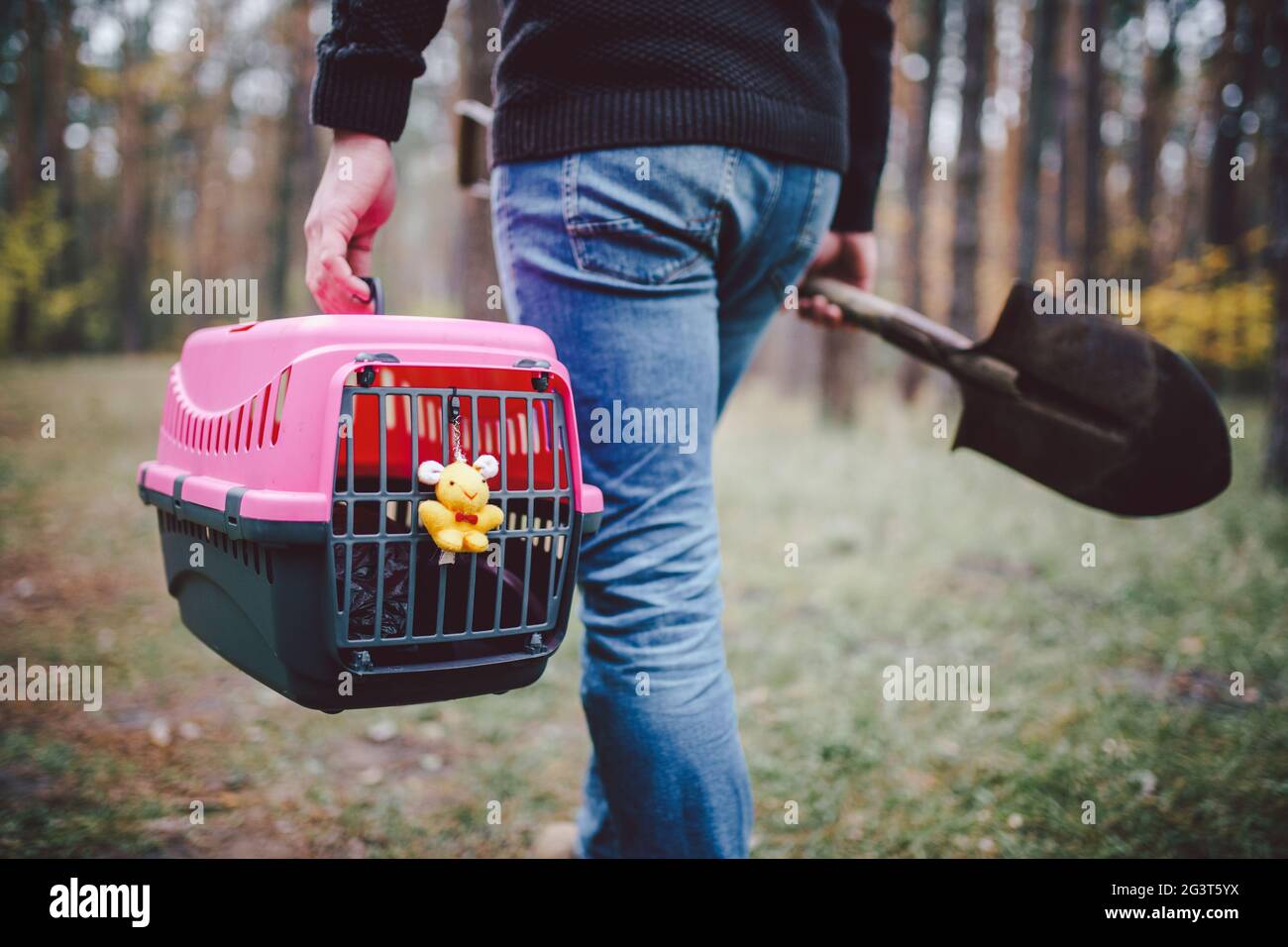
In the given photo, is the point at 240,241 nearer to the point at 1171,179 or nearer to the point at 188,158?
the point at 188,158

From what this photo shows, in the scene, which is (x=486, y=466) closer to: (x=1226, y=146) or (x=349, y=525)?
(x=349, y=525)

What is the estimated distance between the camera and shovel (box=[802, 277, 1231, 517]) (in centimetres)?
154

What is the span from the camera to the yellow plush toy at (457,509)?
0.92 m

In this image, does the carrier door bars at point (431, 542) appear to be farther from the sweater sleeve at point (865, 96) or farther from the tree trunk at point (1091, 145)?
the tree trunk at point (1091, 145)

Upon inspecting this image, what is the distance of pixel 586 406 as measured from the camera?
1099 mm

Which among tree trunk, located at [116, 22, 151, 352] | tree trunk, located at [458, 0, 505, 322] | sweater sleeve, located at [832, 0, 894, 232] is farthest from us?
tree trunk, located at [116, 22, 151, 352]

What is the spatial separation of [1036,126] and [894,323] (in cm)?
1217

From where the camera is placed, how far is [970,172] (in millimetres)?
7895

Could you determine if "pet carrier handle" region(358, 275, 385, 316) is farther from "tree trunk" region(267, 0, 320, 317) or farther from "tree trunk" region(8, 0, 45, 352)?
"tree trunk" region(8, 0, 45, 352)

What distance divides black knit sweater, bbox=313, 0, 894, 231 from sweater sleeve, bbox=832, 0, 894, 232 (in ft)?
1.23

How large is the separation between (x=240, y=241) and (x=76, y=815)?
29.3 m

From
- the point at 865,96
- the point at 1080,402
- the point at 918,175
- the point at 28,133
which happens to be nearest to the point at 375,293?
the point at 865,96

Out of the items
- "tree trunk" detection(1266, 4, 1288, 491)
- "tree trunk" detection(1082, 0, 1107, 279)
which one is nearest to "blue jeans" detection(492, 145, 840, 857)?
"tree trunk" detection(1266, 4, 1288, 491)
